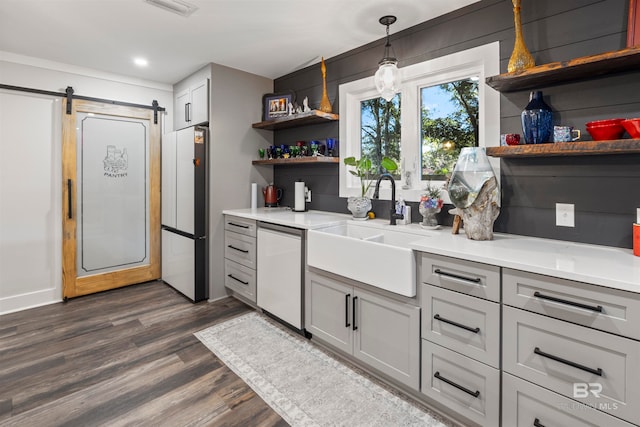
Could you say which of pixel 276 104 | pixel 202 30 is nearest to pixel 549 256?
pixel 202 30

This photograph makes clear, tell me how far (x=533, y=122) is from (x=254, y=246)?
7.45 ft

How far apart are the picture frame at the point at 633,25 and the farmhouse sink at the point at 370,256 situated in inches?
54.8

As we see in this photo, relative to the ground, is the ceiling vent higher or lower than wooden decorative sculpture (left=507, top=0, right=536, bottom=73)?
higher

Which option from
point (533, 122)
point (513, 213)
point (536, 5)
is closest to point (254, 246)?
point (513, 213)

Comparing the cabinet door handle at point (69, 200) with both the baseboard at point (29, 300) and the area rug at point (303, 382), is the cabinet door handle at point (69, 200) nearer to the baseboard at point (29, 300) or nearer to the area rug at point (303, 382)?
the baseboard at point (29, 300)

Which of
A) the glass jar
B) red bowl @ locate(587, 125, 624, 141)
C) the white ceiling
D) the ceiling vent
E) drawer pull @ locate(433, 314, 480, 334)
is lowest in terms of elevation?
drawer pull @ locate(433, 314, 480, 334)

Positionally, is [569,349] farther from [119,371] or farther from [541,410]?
[119,371]

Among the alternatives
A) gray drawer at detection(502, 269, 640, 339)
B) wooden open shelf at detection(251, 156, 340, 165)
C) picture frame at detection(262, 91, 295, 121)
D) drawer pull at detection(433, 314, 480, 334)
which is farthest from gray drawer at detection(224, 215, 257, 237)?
gray drawer at detection(502, 269, 640, 339)

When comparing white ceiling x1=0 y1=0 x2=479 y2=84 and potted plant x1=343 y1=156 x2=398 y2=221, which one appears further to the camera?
potted plant x1=343 y1=156 x2=398 y2=221

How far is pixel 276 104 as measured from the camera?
356cm

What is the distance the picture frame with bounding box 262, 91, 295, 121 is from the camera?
348cm

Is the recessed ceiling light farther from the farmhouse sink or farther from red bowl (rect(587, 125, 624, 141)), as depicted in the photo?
red bowl (rect(587, 125, 624, 141))

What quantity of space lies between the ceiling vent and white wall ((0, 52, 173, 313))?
1846mm

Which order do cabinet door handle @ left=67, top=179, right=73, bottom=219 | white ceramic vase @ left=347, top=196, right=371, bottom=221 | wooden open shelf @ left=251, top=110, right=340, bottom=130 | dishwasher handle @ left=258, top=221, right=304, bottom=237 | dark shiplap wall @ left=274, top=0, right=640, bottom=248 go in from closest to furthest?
dark shiplap wall @ left=274, top=0, right=640, bottom=248 → dishwasher handle @ left=258, top=221, right=304, bottom=237 → white ceramic vase @ left=347, top=196, right=371, bottom=221 → wooden open shelf @ left=251, top=110, right=340, bottom=130 → cabinet door handle @ left=67, top=179, right=73, bottom=219
